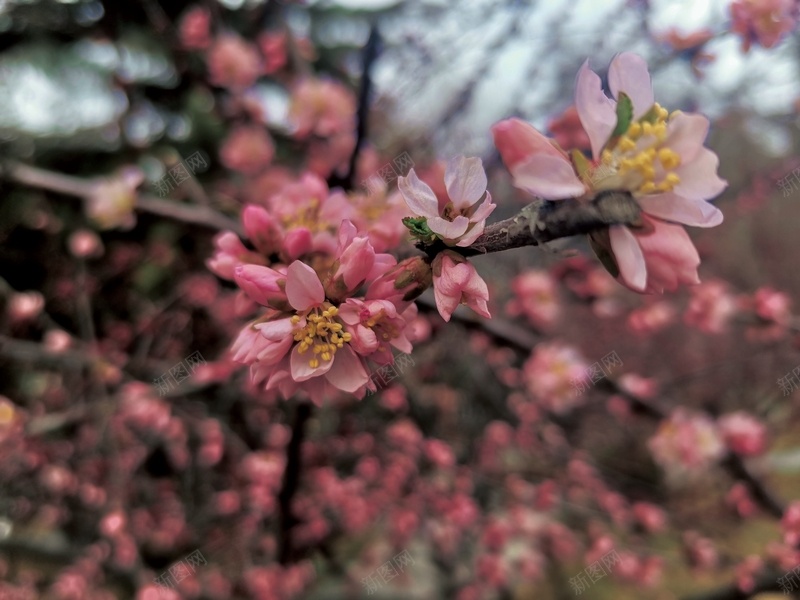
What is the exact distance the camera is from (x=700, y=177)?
49 cm

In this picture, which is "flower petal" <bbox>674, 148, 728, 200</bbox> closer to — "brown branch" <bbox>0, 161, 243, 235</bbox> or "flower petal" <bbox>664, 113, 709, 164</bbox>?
"flower petal" <bbox>664, 113, 709, 164</bbox>

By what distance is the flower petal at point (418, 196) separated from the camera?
0.50 meters

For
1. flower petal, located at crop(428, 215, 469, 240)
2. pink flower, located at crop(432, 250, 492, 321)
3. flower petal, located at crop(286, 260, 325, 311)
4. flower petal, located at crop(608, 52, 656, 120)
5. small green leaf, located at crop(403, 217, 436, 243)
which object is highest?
flower petal, located at crop(608, 52, 656, 120)

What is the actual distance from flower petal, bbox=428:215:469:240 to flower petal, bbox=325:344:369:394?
176 millimetres

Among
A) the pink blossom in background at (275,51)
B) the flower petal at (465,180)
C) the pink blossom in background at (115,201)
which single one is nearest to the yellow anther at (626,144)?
the flower petal at (465,180)

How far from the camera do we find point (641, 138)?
18.8 inches

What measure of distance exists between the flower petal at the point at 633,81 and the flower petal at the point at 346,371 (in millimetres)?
398

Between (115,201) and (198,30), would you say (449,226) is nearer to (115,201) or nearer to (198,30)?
(115,201)

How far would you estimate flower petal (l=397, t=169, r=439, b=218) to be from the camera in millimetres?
498

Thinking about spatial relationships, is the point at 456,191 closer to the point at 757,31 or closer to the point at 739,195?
the point at 757,31

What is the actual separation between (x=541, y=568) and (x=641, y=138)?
10.9 feet

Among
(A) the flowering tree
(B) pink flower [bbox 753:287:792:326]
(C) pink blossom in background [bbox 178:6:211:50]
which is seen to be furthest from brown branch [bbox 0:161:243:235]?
(B) pink flower [bbox 753:287:792:326]

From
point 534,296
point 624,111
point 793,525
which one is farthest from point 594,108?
point 534,296

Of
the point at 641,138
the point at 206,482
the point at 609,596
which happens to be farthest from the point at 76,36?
the point at 609,596
